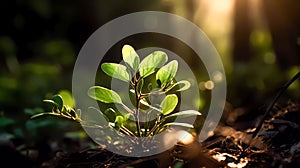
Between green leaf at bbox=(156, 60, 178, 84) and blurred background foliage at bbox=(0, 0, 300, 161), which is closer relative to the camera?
green leaf at bbox=(156, 60, 178, 84)

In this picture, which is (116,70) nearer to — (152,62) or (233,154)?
(152,62)

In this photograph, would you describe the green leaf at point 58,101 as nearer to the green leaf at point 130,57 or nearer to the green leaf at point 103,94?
the green leaf at point 103,94

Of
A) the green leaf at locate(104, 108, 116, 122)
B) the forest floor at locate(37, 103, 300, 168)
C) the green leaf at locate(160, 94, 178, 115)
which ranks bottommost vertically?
the forest floor at locate(37, 103, 300, 168)

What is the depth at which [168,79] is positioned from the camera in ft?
3.41

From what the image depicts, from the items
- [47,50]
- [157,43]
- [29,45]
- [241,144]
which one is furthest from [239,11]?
[241,144]

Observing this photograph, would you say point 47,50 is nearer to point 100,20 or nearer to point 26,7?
point 26,7

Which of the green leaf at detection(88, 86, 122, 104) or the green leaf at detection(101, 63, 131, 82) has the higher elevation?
the green leaf at detection(101, 63, 131, 82)

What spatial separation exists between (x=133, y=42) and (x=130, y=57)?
5153mm

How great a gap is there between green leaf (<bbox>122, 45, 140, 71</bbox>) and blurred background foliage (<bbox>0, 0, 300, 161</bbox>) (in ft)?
3.13

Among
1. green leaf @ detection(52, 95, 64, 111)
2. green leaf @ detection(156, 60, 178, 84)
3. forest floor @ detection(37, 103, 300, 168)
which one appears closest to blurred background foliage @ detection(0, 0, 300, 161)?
forest floor @ detection(37, 103, 300, 168)

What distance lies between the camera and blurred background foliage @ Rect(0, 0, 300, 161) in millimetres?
2842

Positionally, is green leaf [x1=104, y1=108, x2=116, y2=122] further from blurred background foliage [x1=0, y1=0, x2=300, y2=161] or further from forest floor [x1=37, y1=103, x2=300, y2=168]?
blurred background foliage [x1=0, y1=0, x2=300, y2=161]

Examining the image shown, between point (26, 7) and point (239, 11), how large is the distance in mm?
2781

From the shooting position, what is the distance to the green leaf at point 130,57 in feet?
3.40
